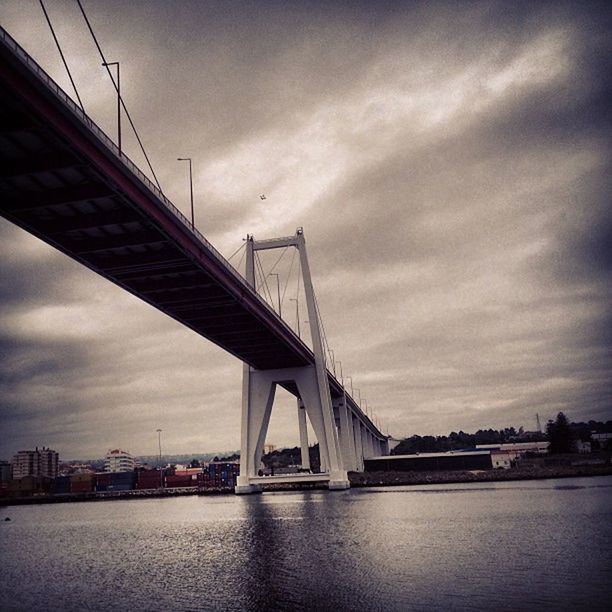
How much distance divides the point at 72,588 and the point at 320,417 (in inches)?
1543

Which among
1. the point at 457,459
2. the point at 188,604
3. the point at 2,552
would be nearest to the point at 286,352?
the point at 2,552

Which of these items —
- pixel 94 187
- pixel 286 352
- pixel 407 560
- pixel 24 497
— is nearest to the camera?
pixel 407 560

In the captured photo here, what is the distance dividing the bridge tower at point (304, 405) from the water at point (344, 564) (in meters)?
22.2

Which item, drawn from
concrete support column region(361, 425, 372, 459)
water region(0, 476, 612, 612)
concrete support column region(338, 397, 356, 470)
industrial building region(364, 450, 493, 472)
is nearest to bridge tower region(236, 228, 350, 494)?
concrete support column region(338, 397, 356, 470)

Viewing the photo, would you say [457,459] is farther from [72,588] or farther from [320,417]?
[72,588]

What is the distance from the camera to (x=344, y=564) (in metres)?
17.5

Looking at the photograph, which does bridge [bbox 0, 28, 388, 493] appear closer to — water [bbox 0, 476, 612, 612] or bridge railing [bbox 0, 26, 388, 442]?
bridge railing [bbox 0, 26, 388, 442]

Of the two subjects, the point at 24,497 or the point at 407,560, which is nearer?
the point at 407,560

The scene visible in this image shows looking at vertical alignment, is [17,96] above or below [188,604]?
above

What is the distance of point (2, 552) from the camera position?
30.3m

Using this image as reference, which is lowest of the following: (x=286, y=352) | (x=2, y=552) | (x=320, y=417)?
(x=2, y=552)

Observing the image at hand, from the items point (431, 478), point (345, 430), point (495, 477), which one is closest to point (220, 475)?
point (345, 430)

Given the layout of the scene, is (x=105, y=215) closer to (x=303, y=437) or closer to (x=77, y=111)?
(x=77, y=111)

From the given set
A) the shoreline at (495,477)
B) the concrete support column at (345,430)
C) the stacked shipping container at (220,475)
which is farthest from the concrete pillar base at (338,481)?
the stacked shipping container at (220,475)
